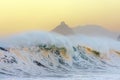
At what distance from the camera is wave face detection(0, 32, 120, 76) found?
18.8 metres

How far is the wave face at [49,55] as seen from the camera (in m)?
18.8

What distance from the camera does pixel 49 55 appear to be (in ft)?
69.2

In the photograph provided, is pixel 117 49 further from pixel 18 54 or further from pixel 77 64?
pixel 18 54

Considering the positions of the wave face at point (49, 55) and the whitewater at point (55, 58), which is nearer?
the whitewater at point (55, 58)

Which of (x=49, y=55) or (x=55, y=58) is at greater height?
(x=49, y=55)

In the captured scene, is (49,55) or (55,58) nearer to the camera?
(55,58)

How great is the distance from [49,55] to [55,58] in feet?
1.26

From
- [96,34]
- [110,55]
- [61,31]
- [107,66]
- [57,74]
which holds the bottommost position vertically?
[57,74]

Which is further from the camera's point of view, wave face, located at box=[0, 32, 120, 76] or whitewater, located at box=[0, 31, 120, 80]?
wave face, located at box=[0, 32, 120, 76]

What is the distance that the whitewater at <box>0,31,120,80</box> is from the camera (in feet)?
57.0

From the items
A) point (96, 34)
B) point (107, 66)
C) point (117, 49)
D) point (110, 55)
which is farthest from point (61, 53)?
point (96, 34)

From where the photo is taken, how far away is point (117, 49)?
26219 millimetres

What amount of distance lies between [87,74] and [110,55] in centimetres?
669

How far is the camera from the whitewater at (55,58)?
17375 mm
